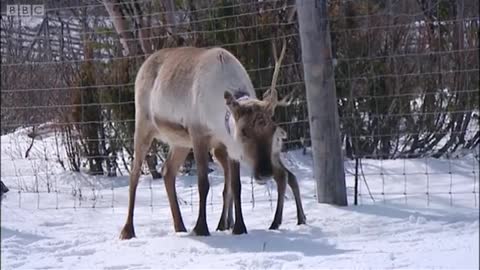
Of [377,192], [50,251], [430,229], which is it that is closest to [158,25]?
[377,192]

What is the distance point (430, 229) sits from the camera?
241 inches

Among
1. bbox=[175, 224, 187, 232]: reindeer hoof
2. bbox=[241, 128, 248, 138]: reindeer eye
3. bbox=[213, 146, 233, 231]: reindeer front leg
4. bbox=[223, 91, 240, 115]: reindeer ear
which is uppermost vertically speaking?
bbox=[223, 91, 240, 115]: reindeer ear

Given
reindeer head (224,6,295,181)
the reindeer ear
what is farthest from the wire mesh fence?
the reindeer ear

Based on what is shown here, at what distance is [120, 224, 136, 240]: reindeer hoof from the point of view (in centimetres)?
690

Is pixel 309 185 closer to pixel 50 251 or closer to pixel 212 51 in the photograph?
pixel 212 51

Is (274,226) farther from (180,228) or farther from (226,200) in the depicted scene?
(180,228)

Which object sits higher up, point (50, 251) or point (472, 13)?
point (472, 13)

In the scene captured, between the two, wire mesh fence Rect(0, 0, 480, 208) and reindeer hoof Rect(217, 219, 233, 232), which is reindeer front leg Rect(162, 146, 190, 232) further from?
wire mesh fence Rect(0, 0, 480, 208)

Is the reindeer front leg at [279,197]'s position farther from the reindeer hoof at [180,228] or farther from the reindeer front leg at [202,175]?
the reindeer hoof at [180,228]

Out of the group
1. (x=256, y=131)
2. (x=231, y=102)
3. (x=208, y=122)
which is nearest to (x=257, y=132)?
(x=256, y=131)

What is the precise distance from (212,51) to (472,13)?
2367mm

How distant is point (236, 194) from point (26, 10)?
4302mm

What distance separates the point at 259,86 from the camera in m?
8.91

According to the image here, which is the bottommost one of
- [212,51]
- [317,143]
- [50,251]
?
[50,251]
